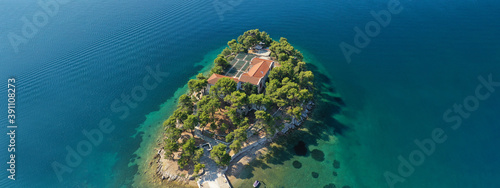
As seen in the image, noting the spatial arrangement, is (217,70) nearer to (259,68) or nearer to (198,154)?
(259,68)

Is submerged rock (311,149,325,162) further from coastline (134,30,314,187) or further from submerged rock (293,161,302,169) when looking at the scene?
coastline (134,30,314,187)

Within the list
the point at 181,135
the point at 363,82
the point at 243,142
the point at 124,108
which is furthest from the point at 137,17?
the point at 363,82

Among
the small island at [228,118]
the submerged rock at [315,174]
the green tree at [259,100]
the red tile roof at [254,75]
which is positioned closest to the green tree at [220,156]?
the small island at [228,118]

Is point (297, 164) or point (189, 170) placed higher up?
point (297, 164)

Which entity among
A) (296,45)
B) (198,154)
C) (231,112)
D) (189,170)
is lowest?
(189,170)

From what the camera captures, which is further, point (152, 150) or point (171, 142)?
point (152, 150)

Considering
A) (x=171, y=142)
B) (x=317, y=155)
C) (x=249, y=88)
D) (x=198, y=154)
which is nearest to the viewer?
(x=198, y=154)

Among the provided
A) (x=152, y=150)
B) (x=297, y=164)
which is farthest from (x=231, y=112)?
(x=152, y=150)
